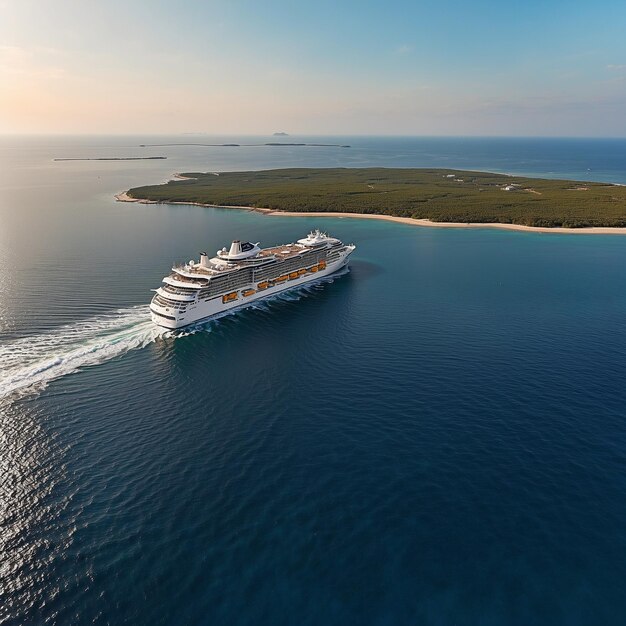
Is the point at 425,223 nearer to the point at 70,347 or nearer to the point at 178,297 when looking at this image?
the point at 178,297

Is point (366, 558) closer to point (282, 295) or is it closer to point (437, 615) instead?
point (437, 615)

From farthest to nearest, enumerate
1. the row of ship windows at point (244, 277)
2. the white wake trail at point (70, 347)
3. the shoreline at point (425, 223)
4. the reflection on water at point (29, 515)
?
the shoreline at point (425, 223), the row of ship windows at point (244, 277), the white wake trail at point (70, 347), the reflection on water at point (29, 515)

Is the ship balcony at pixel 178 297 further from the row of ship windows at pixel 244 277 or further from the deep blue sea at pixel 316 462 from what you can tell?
the deep blue sea at pixel 316 462

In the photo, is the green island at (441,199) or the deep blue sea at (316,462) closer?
the deep blue sea at (316,462)

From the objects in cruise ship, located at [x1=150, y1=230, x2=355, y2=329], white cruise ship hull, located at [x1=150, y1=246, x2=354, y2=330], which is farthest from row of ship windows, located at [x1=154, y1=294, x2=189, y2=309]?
white cruise ship hull, located at [x1=150, y1=246, x2=354, y2=330]

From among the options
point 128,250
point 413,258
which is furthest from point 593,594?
point 128,250

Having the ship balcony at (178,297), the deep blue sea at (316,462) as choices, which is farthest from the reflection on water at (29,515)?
the ship balcony at (178,297)

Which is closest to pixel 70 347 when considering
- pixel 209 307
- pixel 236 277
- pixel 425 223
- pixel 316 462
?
pixel 209 307
